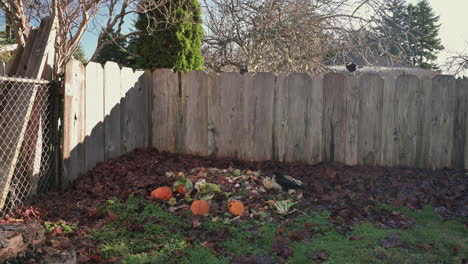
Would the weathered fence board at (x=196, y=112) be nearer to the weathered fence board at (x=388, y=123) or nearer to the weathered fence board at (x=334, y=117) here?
the weathered fence board at (x=334, y=117)

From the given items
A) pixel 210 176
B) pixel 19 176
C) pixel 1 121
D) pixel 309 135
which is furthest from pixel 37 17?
pixel 309 135

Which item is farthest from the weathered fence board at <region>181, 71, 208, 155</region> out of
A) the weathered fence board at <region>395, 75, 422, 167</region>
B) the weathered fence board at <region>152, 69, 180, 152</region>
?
the weathered fence board at <region>395, 75, 422, 167</region>

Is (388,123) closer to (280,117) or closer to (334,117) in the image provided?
(334,117)

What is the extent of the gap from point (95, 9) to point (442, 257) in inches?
231

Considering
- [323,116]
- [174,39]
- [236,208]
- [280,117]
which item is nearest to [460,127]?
[323,116]

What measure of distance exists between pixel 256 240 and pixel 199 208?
0.82m

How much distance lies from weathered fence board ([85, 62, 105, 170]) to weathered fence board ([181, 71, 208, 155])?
1.42m

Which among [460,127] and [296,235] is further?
[460,127]

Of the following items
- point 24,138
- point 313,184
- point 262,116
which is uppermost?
point 262,116

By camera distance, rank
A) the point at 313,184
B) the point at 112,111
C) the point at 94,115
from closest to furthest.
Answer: the point at 313,184
the point at 94,115
the point at 112,111

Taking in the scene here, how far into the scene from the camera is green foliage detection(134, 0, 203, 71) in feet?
23.4

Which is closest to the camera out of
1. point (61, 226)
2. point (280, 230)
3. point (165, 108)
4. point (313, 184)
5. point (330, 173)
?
point (280, 230)

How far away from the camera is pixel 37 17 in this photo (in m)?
6.80

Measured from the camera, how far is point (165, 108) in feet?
21.4
